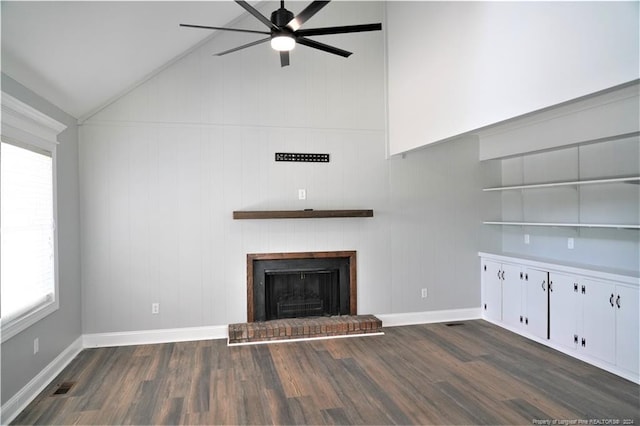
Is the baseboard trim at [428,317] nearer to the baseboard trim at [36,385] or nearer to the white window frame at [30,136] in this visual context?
the baseboard trim at [36,385]

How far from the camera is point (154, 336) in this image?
4453 mm

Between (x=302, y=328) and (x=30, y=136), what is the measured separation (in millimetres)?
3145

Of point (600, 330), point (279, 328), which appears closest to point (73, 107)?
point (279, 328)

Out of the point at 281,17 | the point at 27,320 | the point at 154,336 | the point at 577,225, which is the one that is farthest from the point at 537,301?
the point at 27,320

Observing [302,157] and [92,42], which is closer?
[92,42]

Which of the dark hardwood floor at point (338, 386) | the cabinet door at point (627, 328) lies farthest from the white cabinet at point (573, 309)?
the dark hardwood floor at point (338, 386)

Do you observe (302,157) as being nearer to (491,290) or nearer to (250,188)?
(250,188)

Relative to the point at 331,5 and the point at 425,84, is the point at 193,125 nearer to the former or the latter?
the point at 331,5

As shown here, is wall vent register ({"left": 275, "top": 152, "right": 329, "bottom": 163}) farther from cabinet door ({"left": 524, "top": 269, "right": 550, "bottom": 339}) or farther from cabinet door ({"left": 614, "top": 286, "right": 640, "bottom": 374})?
cabinet door ({"left": 614, "top": 286, "right": 640, "bottom": 374})

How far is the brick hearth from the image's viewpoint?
4398 mm

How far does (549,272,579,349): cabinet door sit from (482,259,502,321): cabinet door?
2.76 ft

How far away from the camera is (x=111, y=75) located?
385 centimetres

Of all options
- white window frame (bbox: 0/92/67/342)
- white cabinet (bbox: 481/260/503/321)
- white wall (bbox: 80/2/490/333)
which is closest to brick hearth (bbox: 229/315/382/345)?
white wall (bbox: 80/2/490/333)

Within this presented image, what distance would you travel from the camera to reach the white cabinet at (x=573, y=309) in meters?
3.42
